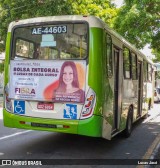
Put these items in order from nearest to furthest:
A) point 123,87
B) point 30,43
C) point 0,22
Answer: point 30,43
point 123,87
point 0,22

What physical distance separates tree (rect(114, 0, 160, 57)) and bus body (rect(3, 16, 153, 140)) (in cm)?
752

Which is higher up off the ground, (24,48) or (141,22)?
(141,22)

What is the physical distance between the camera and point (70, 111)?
7.52 meters

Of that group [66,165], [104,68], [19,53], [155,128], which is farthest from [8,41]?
[155,128]

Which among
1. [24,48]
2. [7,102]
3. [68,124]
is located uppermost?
[24,48]

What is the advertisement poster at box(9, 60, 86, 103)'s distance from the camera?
750cm

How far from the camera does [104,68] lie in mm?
7645

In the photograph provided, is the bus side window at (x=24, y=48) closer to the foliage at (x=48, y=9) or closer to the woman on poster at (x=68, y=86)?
the woman on poster at (x=68, y=86)

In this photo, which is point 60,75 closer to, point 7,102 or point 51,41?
point 51,41

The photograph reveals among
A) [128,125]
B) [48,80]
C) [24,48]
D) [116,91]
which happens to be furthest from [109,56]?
[128,125]

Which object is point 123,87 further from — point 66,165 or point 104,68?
point 66,165

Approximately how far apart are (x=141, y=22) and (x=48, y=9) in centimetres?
581

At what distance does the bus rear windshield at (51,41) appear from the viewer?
25.1 ft

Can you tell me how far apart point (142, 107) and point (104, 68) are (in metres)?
6.81
